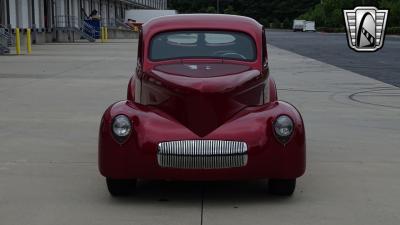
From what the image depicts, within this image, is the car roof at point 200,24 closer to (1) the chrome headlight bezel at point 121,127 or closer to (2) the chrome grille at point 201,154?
(1) the chrome headlight bezel at point 121,127

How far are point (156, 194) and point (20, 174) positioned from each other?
1.63m

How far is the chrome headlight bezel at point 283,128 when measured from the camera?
550 centimetres

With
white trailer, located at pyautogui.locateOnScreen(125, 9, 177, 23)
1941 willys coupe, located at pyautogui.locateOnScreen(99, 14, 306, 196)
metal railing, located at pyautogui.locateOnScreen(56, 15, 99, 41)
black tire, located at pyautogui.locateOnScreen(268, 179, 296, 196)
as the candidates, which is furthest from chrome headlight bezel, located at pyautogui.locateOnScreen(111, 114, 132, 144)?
white trailer, located at pyautogui.locateOnScreen(125, 9, 177, 23)

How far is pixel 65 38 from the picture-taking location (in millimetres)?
50688

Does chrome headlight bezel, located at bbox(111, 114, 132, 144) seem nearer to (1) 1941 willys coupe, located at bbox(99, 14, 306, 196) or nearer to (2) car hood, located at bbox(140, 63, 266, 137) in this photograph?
(1) 1941 willys coupe, located at bbox(99, 14, 306, 196)

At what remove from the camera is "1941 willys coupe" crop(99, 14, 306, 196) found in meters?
5.38

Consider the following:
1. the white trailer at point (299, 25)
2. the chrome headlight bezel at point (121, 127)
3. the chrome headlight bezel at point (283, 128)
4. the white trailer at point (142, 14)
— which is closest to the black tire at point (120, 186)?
the chrome headlight bezel at point (121, 127)

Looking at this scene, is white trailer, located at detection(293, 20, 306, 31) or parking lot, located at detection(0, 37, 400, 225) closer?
parking lot, located at detection(0, 37, 400, 225)

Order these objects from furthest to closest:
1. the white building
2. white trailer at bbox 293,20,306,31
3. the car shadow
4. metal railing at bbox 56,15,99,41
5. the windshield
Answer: white trailer at bbox 293,20,306,31 < metal railing at bbox 56,15,99,41 < the white building < the windshield < the car shadow

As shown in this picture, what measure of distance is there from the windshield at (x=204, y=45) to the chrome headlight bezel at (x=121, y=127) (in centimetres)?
123

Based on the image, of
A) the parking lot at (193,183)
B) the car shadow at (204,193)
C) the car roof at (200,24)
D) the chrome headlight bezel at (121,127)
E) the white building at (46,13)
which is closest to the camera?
the parking lot at (193,183)

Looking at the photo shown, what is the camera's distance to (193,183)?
625 cm

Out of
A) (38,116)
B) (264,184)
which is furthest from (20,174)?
(38,116)

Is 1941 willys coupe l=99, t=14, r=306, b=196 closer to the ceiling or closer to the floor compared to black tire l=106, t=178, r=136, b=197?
closer to the ceiling
